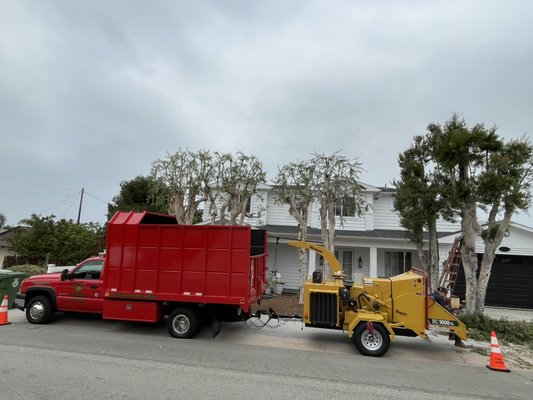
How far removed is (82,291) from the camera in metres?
9.16

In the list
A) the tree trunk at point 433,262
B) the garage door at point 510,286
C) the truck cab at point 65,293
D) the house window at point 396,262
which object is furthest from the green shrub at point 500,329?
the truck cab at point 65,293

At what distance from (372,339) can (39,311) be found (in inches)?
323

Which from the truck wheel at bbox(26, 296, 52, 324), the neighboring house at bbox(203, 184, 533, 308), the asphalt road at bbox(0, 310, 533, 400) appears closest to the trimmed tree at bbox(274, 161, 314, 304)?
the neighboring house at bbox(203, 184, 533, 308)

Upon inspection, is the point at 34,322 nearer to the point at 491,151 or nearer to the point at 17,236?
the point at 17,236

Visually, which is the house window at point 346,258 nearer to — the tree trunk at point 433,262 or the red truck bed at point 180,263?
the tree trunk at point 433,262

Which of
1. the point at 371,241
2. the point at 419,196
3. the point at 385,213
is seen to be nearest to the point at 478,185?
the point at 419,196

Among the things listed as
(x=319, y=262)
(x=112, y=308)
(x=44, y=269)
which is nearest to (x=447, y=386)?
(x=112, y=308)

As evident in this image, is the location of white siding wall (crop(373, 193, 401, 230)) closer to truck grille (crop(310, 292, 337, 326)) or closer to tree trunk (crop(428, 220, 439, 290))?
tree trunk (crop(428, 220, 439, 290))

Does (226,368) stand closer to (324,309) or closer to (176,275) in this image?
(324,309)

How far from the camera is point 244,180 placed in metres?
15.2

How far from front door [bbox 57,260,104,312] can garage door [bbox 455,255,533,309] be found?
1485 centimetres

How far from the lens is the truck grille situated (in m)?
7.91

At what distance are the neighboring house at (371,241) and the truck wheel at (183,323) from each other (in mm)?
9020

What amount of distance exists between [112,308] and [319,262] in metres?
13.0
